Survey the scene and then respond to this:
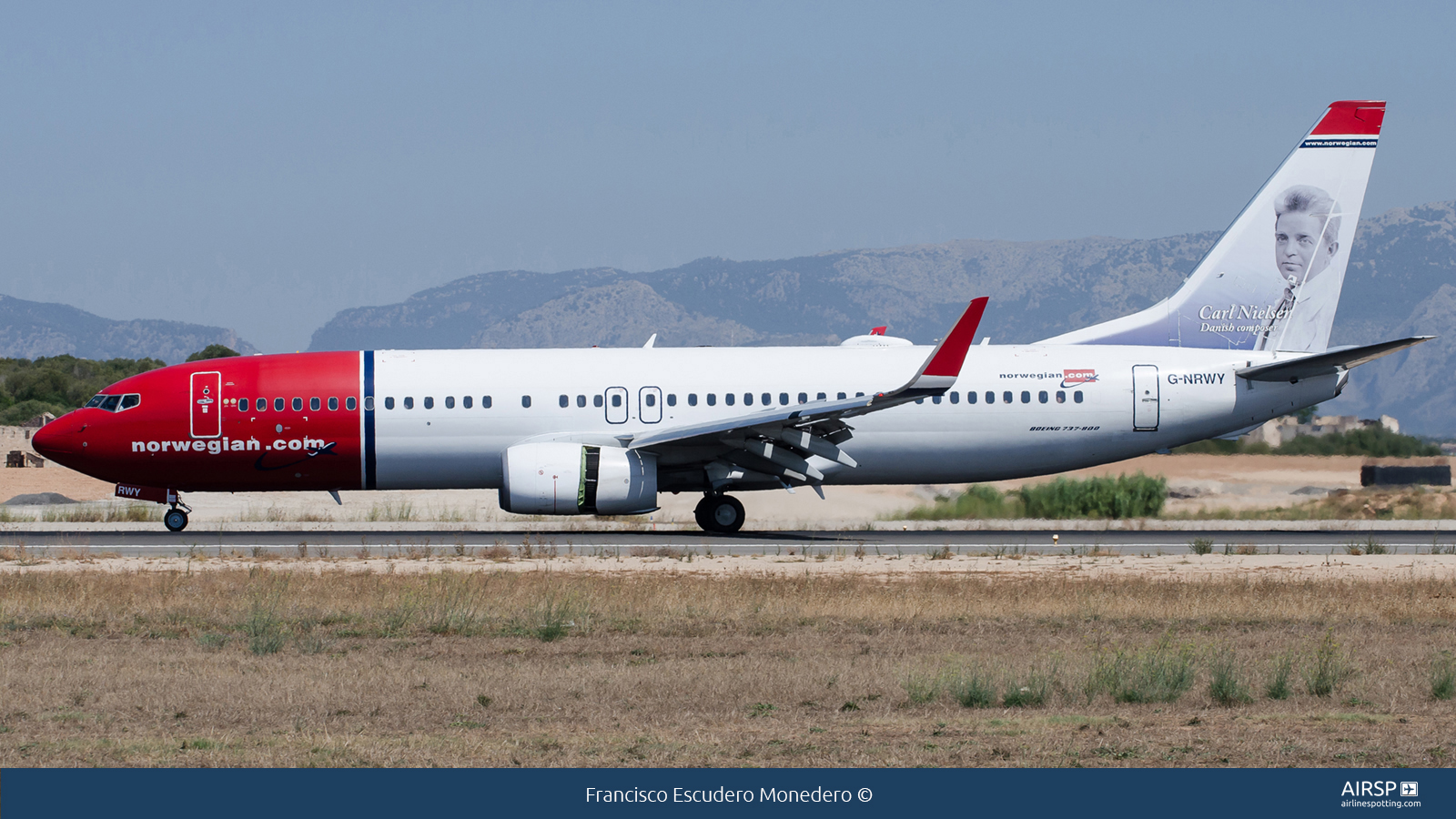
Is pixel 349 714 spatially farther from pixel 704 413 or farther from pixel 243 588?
pixel 704 413

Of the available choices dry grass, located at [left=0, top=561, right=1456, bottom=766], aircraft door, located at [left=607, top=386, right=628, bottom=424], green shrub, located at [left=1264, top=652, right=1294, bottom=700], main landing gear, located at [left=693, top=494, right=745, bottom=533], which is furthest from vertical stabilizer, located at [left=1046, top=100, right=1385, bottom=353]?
green shrub, located at [left=1264, top=652, right=1294, bottom=700]

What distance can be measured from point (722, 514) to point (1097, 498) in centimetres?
1070

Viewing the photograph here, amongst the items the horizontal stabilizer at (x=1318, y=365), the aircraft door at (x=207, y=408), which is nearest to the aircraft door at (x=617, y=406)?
the aircraft door at (x=207, y=408)

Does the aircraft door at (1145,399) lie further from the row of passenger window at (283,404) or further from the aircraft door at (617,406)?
the row of passenger window at (283,404)

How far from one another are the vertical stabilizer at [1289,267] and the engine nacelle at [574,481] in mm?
9612

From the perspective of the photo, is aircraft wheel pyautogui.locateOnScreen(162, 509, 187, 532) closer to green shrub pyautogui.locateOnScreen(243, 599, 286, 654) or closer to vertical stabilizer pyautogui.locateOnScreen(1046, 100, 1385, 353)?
green shrub pyautogui.locateOnScreen(243, 599, 286, 654)

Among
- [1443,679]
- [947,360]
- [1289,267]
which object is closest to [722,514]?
[947,360]

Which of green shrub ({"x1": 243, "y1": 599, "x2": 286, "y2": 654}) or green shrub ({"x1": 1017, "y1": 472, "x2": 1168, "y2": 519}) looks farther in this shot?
green shrub ({"x1": 1017, "y1": 472, "x2": 1168, "y2": 519})

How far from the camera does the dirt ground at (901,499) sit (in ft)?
113

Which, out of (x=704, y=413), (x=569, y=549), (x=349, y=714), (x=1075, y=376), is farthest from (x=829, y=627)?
(x=1075, y=376)

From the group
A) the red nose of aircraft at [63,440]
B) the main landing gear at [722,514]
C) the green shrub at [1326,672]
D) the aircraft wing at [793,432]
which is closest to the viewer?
the green shrub at [1326,672]

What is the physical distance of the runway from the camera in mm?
Answer: 25250

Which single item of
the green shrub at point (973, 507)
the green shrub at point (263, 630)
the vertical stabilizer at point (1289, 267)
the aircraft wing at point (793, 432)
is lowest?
the green shrub at point (263, 630)

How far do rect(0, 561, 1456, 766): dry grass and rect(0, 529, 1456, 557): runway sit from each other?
15.7 feet
